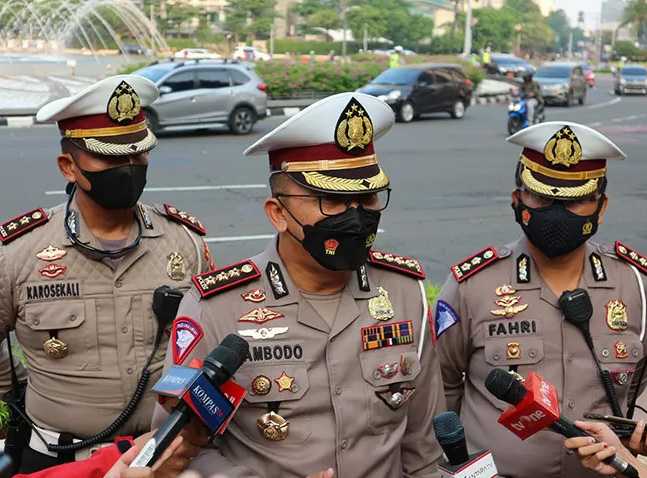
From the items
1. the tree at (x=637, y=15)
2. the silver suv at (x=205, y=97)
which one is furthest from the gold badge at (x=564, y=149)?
the tree at (x=637, y=15)

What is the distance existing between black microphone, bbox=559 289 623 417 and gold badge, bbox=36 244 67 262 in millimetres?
1683

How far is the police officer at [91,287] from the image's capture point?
3094 mm

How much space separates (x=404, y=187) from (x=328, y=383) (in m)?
10.4

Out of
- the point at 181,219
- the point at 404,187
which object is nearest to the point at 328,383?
the point at 181,219

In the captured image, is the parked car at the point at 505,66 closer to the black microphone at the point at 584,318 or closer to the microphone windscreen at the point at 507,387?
the black microphone at the point at 584,318

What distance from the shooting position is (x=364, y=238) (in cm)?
244

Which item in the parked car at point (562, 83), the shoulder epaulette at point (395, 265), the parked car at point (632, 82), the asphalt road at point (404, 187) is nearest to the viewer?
the shoulder epaulette at point (395, 265)

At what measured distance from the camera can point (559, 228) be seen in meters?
3.01

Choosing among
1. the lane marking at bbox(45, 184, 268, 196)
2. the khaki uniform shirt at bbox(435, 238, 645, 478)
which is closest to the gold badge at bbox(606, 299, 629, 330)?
the khaki uniform shirt at bbox(435, 238, 645, 478)

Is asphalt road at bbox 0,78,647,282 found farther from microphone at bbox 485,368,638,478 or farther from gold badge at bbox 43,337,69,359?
microphone at bbox 485,368,638,478

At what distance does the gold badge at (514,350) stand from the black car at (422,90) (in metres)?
19.3

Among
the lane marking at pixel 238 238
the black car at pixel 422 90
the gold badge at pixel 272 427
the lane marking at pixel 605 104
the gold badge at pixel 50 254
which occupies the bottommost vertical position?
the lane marking at pixel 605 104

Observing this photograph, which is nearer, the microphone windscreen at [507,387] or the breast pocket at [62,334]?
the microphone windscreen at [507,387]

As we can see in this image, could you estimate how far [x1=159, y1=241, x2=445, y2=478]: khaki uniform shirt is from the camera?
240 centimetres
